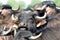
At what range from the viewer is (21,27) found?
8.75 metres

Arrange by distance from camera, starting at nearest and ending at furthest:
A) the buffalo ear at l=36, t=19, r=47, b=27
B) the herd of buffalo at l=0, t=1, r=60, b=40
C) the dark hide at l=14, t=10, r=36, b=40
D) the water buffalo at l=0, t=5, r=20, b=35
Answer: the dark hide at l=14, t=10, r=36, b=40, the herd of buffalo at l=0, t=1, r=60, b=40, the buffalo ear at l=36, t=19, r=47, b=27, the water buffalo at l=0, t=5, r=20, b=35

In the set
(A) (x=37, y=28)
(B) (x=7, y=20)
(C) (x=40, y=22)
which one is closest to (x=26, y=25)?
(A) (x=37, y=28)

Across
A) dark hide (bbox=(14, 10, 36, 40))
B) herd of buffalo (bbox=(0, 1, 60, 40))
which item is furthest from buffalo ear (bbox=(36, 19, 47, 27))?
dark hide (bbox=(14, 10, 36, 40))

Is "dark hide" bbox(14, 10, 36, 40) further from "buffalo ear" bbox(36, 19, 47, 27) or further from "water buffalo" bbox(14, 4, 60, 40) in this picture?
"buffalo ear" bbox(36, 19, 47, 27)

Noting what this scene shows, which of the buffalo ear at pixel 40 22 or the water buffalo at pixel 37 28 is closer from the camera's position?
the water buffalo at pixel 37 28

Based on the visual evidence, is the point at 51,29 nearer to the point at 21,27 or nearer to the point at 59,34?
the point at 59,34

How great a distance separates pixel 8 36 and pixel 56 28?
1848 mm

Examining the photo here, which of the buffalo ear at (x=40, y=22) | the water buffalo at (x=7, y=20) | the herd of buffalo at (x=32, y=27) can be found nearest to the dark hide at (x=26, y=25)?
the herd of buffalo at (x=32, y=27)

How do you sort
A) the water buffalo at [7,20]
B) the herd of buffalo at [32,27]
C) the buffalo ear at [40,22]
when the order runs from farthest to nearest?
the water buffalo at [7,20] → the buffalo ear at [40,22] → the herd of buffalo at [32,27]

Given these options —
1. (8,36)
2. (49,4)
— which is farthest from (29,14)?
(49,4)

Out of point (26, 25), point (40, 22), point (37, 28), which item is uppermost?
point (26, 25)

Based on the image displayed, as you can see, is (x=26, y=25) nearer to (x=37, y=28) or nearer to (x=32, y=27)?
(x=32, y=27)

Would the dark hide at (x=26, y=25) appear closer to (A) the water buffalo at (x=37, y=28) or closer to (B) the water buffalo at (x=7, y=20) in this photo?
(A) the water buffalo at (x=37, y=28)

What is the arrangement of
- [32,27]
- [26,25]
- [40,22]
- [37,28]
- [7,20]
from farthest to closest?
1. [7,20]
2. [40,22]
3. [37,28]
4. [32,27]
5. [26,25]
